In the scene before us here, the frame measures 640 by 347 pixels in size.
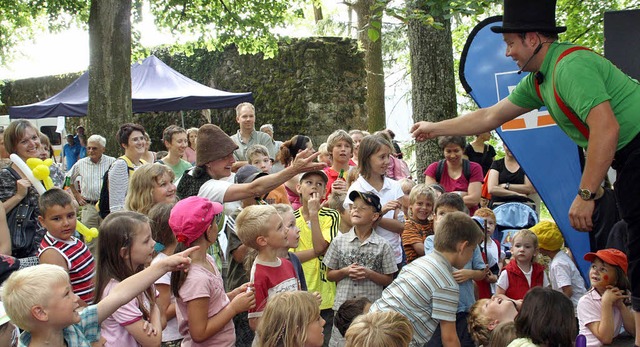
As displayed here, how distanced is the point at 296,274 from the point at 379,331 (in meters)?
1.35

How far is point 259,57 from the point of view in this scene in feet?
60.3

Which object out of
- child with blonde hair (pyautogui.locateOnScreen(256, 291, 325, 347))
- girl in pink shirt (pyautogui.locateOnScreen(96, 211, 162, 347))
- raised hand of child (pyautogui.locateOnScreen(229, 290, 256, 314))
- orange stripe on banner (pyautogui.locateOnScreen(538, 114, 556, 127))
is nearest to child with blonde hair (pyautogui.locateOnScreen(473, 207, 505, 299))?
orange stripe on banner (pyautogui.locateOnScreen(538, 114, 556, 127))

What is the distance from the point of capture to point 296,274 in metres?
4.68

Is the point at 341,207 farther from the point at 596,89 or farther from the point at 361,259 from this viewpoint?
the point at 596,89

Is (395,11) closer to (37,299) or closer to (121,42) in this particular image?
(37,299)

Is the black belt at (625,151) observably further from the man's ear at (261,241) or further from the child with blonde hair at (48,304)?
the child with blonde hair at (48,304)

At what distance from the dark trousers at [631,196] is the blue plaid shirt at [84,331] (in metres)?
2.61

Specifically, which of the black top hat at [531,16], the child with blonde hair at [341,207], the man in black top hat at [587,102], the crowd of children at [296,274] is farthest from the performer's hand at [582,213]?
the child with blonde hair at [341,207]

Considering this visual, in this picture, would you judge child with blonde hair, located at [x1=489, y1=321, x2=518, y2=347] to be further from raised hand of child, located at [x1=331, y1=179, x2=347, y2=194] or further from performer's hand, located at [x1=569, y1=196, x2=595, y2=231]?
raised hand of child, located at [x1=331, y1=179, x2=347, y2=194]

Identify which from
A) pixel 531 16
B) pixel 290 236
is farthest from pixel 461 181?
pixel 531 16

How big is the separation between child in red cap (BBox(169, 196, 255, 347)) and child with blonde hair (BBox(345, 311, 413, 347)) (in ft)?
2.44

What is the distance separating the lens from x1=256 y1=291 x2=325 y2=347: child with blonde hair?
3480mm

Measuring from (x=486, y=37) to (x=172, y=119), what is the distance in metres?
14.6

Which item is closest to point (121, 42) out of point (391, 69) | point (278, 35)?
point (278, 35)
